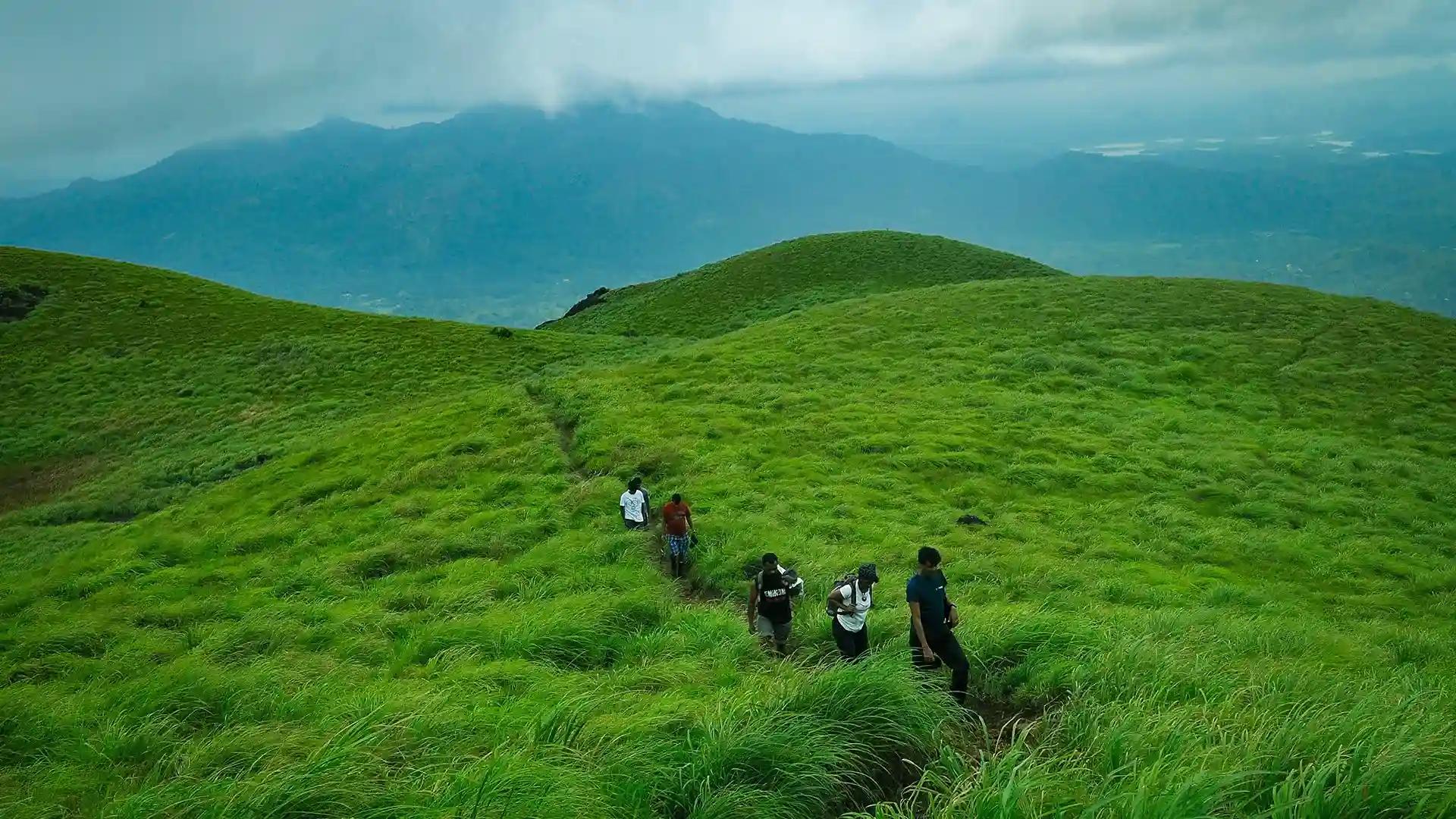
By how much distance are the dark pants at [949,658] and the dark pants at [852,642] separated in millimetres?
991

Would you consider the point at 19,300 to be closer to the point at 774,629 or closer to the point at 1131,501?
the point at 774,629

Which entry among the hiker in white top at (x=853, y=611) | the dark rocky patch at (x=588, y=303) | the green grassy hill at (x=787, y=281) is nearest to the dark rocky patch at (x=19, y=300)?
the green grassy hill at (x=787, y=281)

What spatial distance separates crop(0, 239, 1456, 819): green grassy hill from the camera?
19.4ft

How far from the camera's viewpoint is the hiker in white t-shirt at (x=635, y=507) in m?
18.8

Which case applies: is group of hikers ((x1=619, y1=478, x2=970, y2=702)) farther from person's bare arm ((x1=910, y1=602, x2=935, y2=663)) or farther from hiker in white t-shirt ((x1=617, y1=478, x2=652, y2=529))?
hiker in white t-shirt ((x1=617, y1=478, x2=652, y2=529))

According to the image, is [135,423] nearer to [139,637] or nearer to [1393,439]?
[139,637]

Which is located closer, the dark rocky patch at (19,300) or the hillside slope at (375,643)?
the hillside slope at (375,643)

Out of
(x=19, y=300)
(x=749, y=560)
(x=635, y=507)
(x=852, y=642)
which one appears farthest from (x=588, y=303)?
(x=852, y=642)

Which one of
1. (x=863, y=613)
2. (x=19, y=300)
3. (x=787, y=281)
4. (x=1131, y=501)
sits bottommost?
(x=1131, y=501)

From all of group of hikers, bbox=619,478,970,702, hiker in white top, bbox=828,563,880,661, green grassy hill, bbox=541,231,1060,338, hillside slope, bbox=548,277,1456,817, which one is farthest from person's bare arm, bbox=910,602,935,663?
green grassy hill, bbox=541,231,1060,338

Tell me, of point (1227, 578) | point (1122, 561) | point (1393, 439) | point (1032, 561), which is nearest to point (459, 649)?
point (1032, 561)

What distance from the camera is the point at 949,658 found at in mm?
8703

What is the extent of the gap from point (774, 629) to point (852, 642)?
162 cm

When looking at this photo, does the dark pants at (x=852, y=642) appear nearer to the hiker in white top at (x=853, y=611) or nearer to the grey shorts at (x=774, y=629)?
the hiker in white top at (x=853, y=611)
